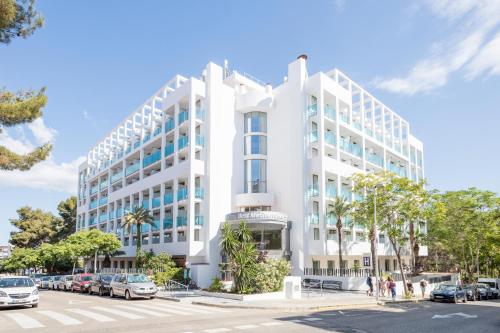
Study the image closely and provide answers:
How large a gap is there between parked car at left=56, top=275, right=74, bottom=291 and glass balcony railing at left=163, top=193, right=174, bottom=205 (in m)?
10.8

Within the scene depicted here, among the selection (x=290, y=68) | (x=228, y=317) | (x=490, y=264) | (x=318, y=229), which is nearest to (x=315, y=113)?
(x=290, y=68)

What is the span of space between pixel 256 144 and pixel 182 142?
293 inches

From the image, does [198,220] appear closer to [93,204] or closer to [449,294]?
[449,294]

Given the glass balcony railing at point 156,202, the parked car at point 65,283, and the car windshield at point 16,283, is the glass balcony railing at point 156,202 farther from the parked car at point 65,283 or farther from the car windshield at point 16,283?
the car windshield at point 16,283

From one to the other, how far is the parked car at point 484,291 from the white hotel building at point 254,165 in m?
11.2

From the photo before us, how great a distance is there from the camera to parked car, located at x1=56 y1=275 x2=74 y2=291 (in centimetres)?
3584

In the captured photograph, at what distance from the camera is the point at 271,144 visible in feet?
138

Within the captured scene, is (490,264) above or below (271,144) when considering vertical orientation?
below

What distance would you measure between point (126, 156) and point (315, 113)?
25.5 metres

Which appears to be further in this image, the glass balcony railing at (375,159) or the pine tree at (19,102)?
the glass balcony railing at (375,159)

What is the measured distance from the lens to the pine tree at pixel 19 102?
63.1 feet

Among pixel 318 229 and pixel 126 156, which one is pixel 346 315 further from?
pixel 126 156

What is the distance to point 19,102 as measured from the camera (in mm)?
19609

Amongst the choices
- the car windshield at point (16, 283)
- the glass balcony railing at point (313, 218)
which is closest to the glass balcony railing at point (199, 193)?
the glass balcony railing at point (313, 218)
